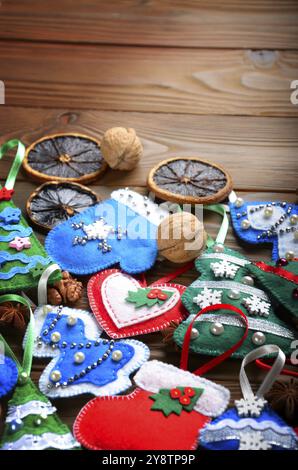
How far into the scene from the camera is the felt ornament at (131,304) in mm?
1075

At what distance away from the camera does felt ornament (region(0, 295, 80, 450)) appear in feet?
2.93

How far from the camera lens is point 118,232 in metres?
1.23

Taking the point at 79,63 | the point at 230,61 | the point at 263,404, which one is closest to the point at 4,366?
the point at 263,404

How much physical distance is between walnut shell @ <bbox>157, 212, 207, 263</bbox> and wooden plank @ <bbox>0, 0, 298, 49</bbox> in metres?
0.78

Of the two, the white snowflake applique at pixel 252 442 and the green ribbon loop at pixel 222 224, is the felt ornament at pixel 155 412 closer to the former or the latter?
the white snowflake applique at pixel 252 442

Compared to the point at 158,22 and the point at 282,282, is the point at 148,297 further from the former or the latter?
the point at 158,22

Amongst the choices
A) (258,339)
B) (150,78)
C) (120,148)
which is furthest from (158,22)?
(258,339)

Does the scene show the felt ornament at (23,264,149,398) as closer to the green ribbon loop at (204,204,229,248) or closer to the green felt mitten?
the green felt mitten

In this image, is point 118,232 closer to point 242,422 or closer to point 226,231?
point 226,231

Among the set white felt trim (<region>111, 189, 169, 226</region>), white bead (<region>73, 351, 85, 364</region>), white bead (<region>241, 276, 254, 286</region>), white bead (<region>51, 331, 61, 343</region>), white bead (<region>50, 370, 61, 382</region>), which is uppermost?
white felt trim (<region>111, 189, 169, 226</region>)

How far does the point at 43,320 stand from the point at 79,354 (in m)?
0.11

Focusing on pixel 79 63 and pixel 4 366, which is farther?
pixel 79 63

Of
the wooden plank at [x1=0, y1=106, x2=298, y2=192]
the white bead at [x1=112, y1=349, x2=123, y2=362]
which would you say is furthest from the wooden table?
the white bead at [x1=112, y1=349, x2=123, y2=362]

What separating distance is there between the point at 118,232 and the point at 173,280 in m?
0.15
